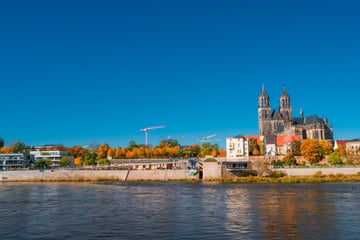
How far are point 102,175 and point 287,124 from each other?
11730cm

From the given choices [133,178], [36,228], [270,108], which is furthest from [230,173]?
[270,108]

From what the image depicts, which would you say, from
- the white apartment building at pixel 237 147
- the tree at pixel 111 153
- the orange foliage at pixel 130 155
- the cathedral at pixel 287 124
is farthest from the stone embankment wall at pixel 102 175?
the cathedral at pixel 287 124

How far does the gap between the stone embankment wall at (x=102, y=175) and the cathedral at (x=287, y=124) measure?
10161cm

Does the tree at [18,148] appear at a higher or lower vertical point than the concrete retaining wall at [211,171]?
higher

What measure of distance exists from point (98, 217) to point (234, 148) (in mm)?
110127

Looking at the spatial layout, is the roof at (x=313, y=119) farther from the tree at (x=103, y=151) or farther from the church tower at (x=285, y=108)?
the tree at (x=103, y=151)

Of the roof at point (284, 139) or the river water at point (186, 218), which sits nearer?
the river water at point (186, 218)

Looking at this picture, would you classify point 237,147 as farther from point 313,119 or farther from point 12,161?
point 12,161

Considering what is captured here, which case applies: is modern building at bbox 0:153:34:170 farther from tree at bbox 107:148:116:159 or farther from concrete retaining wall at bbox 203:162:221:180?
concrete retaining wall at bbox 203:162:221:180

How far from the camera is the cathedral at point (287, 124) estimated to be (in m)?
170

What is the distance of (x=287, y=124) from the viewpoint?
182625mm

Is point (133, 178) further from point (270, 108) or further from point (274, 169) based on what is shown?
point (270, 108)

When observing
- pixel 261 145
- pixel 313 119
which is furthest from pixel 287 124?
pixel 261 145

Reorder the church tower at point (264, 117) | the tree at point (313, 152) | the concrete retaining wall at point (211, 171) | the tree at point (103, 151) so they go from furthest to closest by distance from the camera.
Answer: the church tower at point (264, 117) < the tree at point (103, 151) < the tree at point (313, 152) < the concrete retaining wall at point (211, 171)
